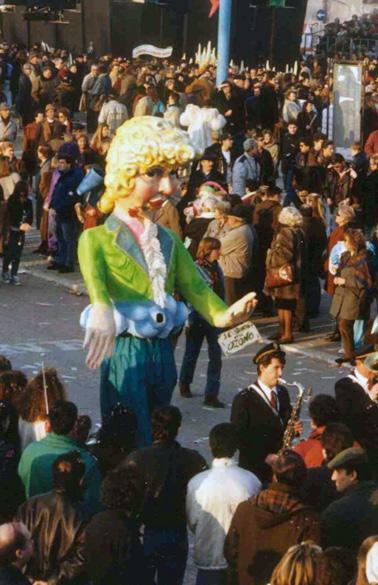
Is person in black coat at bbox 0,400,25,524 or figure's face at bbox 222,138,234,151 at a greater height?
person in black coat at bbox 0,400,25,524

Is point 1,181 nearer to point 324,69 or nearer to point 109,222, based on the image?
point 109,222

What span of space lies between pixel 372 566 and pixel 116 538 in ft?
5.00

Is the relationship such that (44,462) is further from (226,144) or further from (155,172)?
(226,144)

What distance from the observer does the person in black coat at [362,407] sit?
1037cm

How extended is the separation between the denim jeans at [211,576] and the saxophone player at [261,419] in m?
1.44

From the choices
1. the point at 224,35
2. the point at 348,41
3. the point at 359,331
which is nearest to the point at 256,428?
the point at 359,331

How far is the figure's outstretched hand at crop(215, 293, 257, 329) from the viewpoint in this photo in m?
9.75

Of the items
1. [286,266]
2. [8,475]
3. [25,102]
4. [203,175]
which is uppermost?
[8,475]

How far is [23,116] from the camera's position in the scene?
32375 mm

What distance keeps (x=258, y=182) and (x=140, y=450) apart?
13.1m

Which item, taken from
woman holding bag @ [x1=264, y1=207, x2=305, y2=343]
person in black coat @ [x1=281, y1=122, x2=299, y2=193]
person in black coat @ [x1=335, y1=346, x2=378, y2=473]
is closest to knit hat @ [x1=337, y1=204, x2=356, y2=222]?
woman holding bag @ [x1=264, y1=207, x2=305, y2=343]

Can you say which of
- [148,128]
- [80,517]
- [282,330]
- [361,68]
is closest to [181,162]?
[148,128]

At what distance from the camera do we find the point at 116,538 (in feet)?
26.1

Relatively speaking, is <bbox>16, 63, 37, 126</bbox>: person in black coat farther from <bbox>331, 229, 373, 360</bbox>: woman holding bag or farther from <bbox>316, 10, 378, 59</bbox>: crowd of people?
<bbox>316, 10, 378, 59</bbox>: crowd of people
